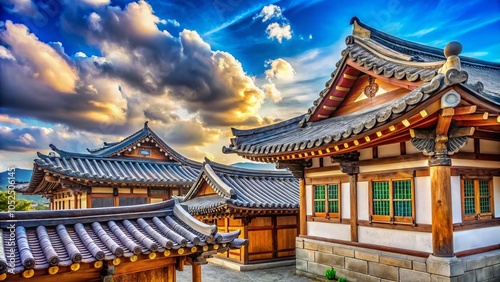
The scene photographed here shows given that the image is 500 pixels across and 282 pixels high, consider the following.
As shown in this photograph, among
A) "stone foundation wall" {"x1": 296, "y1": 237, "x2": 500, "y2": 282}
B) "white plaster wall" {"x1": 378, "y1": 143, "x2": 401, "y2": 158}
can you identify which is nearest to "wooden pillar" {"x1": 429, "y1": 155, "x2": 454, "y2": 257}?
"stone foundation wall" {"x1": 296, "y1": 237, "x2": 500, "y2": 282}

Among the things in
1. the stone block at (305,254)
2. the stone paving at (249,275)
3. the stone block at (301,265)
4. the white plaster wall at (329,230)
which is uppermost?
the white plaster wall at (329,230)

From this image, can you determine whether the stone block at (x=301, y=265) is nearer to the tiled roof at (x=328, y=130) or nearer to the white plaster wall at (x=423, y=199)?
the tiled roof at (x=328, y=130)

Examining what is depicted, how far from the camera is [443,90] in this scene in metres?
6.42

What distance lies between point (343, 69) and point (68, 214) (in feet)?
29.4

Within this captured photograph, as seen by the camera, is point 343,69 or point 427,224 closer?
point 427,224

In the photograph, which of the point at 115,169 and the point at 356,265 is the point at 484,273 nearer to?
the point at 356,265

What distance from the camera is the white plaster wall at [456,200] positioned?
8516mm

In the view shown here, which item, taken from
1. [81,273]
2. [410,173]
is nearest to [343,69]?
[410,173]

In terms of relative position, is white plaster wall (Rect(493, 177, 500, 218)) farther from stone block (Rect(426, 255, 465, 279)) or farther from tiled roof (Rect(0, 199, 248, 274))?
tiled roof (Rect(0, 199, 248, 274))

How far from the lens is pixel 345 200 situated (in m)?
11.0

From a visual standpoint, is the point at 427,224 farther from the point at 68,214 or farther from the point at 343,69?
the point at 68,214

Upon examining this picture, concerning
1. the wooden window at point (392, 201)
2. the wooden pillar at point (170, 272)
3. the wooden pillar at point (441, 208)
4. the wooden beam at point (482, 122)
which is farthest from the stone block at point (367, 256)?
the wooden pillar at point (170, 272)

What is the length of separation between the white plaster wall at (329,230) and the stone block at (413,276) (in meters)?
1.98

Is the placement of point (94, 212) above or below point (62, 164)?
below
